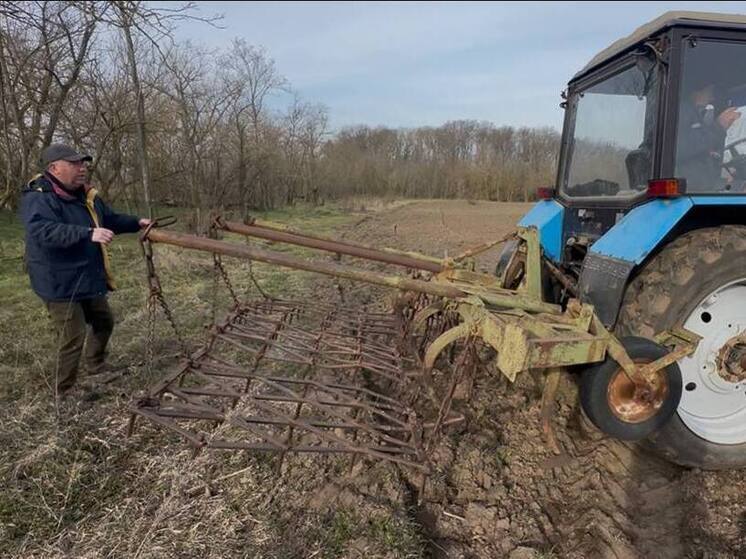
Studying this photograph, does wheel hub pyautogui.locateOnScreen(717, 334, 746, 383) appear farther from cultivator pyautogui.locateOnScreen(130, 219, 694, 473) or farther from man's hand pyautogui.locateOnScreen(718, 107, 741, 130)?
man's hand pyautogui.locateOnScreen(718, 107, 741, 130)

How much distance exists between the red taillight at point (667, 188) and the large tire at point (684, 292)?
0.69ft

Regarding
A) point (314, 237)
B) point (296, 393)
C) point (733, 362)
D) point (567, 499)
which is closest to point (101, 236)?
point (314, 237)

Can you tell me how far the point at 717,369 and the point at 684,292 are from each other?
0.54m

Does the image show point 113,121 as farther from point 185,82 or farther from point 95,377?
point 95,377

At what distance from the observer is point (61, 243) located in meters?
2.68

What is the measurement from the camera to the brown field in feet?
6.14

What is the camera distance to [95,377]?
3307 mm

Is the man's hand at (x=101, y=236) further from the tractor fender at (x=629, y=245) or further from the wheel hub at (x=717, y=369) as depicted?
the wheel hub at (x=717, y=369)

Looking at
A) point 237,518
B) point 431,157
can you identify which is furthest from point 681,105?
point 431,157

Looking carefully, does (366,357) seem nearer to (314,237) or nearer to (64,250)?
(314,237)

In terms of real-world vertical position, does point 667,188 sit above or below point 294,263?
above

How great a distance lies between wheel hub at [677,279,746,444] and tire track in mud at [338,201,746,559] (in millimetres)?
232

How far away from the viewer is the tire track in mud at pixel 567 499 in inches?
77.2

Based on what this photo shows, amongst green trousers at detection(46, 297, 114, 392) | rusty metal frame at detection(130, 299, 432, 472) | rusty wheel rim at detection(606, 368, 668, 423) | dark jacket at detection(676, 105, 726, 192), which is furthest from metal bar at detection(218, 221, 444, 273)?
dark jacket at detection(676, 105, 726, 192)
